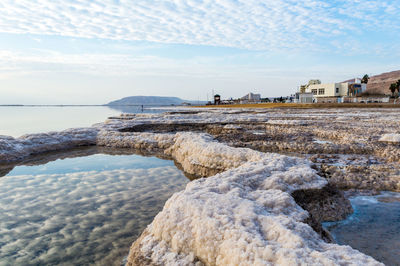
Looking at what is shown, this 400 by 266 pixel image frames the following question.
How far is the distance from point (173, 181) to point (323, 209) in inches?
152

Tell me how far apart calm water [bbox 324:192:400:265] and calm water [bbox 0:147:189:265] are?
3.26m

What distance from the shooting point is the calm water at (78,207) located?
403cm

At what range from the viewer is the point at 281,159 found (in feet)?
20.0

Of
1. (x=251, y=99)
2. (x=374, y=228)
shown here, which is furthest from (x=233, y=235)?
(x=251, y=99)

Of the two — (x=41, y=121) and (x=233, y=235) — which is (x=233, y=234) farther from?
(x=41, y=121)

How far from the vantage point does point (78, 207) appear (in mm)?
5590

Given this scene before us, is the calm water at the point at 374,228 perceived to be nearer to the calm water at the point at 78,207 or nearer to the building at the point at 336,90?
the calm water at the point at 78,207

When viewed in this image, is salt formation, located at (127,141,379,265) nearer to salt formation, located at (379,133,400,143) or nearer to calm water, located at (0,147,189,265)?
calm water, located at (0,147,189,265)

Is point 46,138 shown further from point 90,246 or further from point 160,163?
point 90,246

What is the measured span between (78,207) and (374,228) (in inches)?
213

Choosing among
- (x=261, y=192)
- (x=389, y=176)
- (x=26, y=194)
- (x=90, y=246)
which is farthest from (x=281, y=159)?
(x=26, y=194)

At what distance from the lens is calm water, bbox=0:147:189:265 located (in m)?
4.03

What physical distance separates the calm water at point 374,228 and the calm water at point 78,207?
10.7 ft

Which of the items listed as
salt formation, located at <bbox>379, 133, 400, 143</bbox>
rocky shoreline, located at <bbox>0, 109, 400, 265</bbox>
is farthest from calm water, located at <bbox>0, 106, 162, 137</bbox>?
salt formation, located at <bbox>379, 133, 400, 143</bbox>
